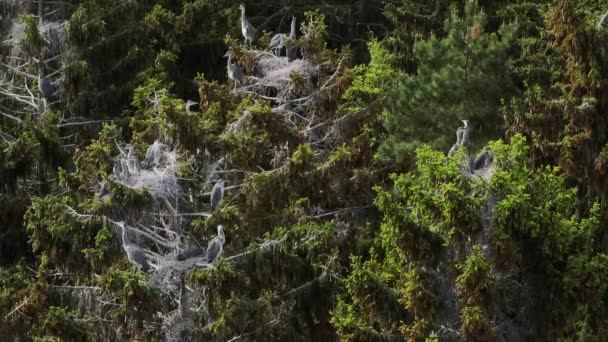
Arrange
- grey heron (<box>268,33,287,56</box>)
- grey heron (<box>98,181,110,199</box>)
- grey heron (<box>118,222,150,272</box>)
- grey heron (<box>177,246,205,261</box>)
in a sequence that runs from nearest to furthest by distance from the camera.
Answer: grey heron (<box>118,222,150,272</box>), grey heron (<box>177,246,205,261</box>), grey heron (<box>98,181,110,199</box>), grey heron (<box>268,33,287,56</box>)

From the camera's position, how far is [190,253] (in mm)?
16625

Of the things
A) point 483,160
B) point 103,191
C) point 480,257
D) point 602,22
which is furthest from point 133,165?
point 602,22

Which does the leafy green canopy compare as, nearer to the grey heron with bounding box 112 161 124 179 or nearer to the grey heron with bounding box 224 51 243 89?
the grey heron with bounding box 112 161 124 179

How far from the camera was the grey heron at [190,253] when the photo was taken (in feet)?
54.4

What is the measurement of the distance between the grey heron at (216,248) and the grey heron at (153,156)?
1.23 meters

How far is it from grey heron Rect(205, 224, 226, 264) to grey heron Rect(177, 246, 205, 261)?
19 cm

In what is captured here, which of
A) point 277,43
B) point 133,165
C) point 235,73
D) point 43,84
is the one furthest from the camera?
point 43,84

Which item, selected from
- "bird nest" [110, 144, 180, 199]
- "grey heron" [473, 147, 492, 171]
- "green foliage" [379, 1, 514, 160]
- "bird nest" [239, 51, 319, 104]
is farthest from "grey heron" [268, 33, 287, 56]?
"grey heron" [473, 147, 492, 171]

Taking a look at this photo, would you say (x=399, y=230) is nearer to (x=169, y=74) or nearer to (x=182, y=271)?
(x=182, y=271)

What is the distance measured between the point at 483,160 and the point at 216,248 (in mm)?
2790

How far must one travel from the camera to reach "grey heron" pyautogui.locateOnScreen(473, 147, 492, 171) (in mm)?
16125

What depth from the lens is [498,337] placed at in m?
15.5

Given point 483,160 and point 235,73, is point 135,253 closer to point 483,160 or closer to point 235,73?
point 483,160

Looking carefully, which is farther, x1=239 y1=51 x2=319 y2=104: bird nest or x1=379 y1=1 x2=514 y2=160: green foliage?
x1=379 y1=1 x2=514 y2=160: green foliage
